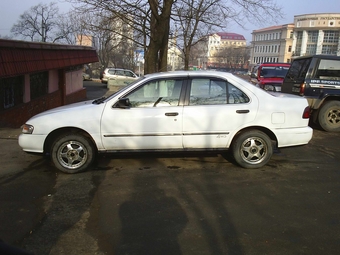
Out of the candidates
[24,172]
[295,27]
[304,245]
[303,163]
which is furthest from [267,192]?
[295,27]

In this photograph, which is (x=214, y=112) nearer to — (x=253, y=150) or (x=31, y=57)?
(x=253, y=150)

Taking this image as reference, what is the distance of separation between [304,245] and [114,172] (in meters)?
3.16

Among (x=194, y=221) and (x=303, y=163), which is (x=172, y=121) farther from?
(x=303, y=163)

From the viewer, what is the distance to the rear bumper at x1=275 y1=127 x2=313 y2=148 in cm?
553

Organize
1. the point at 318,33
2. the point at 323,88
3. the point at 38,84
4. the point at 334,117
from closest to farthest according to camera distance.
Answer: the point at 323,88 → the point at 334,117 → the point at 38,84 → the point at 318,33

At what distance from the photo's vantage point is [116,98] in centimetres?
533

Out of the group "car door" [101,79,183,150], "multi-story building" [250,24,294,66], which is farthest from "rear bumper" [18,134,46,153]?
"multi-story building" [250,24,294,66]

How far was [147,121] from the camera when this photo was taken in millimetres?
5277

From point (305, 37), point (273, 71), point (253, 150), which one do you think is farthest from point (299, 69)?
point (305, 37)

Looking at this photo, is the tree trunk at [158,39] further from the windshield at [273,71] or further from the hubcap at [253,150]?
the hubcap at [253,150]

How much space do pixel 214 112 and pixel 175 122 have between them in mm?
667

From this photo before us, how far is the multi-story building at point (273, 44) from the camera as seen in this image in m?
112

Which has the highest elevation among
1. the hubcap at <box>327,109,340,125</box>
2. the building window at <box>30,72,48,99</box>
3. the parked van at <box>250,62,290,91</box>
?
the parked van at <box>250,62,290,91</box>

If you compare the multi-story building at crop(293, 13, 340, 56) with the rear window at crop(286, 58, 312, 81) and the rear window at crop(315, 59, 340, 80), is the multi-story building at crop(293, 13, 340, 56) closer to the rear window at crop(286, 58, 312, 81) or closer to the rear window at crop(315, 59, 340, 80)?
the rear window at crop(286, 58, 312, 81)
